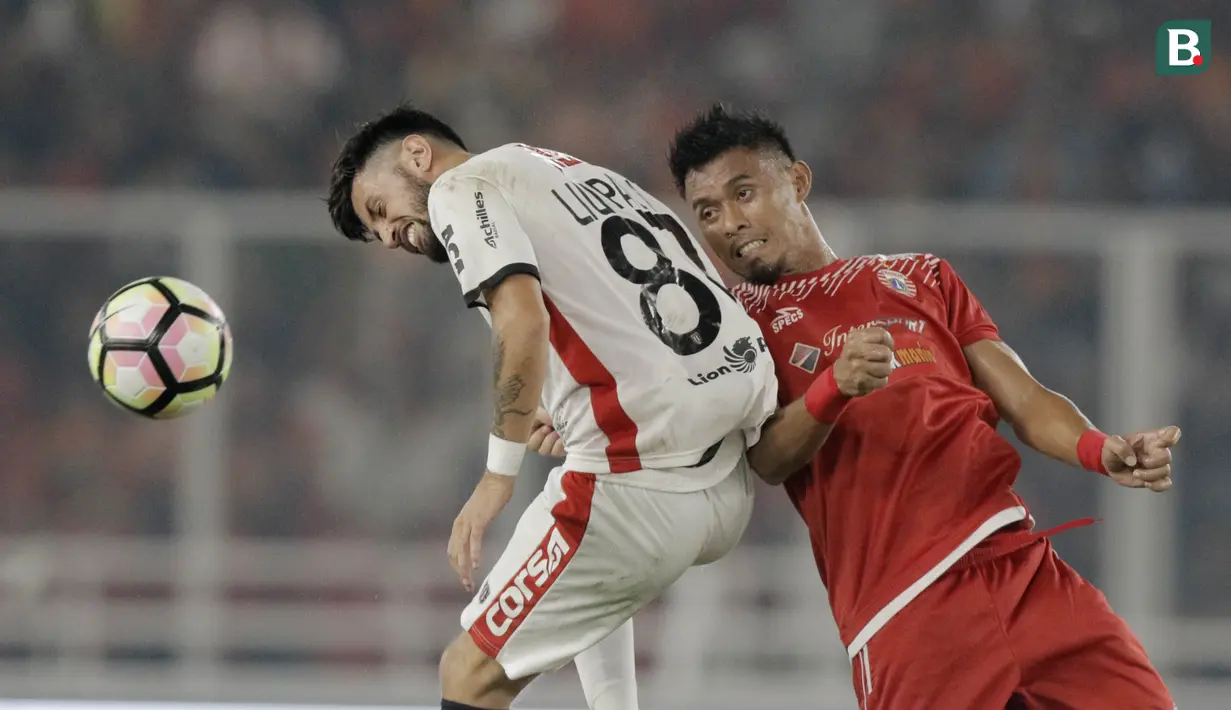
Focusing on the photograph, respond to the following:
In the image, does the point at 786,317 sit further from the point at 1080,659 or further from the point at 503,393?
the point at 1080,659

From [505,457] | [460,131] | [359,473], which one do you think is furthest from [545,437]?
[460,131]

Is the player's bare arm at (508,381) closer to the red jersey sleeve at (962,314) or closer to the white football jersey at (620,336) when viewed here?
the white football jersey at (620,336)


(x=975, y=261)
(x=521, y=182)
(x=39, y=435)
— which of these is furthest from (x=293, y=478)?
(x=521, y=182)

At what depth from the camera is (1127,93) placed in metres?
7.88

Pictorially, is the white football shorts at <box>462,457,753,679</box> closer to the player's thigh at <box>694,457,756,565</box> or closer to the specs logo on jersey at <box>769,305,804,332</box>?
the player's thigh at <box>694,457,756,565</box>

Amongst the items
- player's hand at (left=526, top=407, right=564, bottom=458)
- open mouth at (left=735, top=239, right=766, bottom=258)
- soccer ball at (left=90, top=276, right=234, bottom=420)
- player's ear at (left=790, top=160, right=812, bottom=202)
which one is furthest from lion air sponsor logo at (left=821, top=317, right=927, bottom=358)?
soccer ball at (left=90, top=276, right=234, bottom=420)

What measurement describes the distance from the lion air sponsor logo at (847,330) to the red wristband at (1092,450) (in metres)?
0.39

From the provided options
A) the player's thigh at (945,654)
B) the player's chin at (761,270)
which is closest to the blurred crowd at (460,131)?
the player's chin at (761,270)

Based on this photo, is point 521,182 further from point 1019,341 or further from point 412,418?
point 1019,341

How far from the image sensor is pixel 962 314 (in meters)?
3.14

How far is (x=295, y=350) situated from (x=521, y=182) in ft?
11.2

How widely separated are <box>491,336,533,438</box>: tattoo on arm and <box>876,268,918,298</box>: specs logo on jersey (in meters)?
0.89

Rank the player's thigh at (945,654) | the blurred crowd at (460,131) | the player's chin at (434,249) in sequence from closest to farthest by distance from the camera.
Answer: the player's thigh at (945,654) < the player's chin at (434,249) < the blurred crowd at (460,131)

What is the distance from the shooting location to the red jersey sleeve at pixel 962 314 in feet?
10.2
